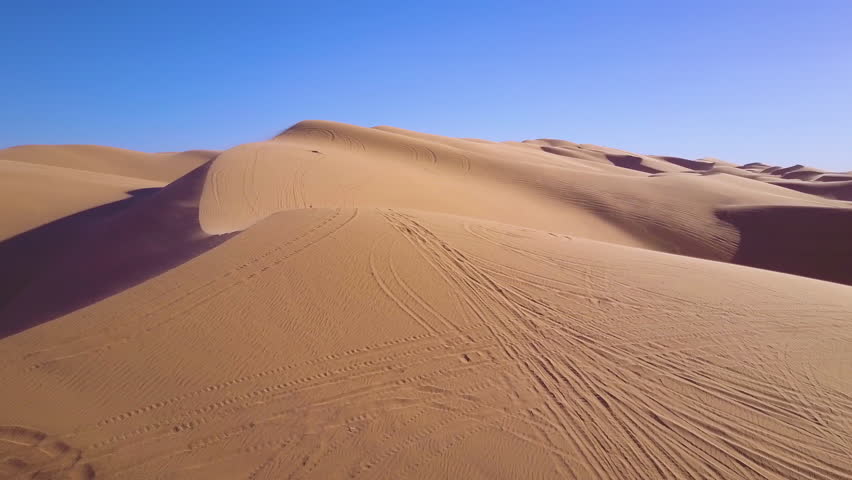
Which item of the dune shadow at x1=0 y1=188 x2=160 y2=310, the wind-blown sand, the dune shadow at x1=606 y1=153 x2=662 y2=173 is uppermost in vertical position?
the dune shadow at x1=606 y1=153 x2=662 y2=173

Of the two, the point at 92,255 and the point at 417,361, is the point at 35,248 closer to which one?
the point at 92,255

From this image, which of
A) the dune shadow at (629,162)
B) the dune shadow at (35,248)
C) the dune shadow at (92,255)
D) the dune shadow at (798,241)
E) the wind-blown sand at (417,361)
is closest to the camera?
the wind-blown sand at (417,361)

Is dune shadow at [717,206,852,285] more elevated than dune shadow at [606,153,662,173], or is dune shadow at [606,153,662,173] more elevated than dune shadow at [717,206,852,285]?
dune shadow at [606,153,662,173]

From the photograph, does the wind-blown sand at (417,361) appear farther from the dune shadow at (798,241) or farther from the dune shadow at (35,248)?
the dune shadow at (798,241)

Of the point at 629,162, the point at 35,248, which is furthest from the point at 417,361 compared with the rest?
the point at 629,162

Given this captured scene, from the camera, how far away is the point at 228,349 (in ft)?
16.4

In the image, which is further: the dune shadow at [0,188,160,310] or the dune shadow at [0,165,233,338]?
the dune shadow at [0,188,160,310]

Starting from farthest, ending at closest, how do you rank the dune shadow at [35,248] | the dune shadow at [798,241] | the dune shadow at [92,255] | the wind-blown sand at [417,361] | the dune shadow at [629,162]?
the dune shadow at [629,162]
the dune shadow at [798,241]
the dune shadow at [35,248]
the dune shadow at [92,255]
the wind-blown sand at [417,361]

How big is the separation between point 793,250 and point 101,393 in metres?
19.5

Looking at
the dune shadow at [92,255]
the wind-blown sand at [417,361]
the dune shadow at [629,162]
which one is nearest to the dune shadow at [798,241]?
the wind-blown sand at [417,361]

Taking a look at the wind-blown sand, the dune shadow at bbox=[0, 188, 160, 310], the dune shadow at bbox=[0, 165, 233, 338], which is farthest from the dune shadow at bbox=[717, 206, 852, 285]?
the dune shadow at bbox=[0, 188, 160, 310]

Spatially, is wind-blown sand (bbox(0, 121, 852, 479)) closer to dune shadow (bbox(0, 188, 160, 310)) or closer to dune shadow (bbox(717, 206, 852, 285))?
dune shadow (bbox(0, 188, 160, 310))

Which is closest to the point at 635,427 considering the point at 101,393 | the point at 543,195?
the point at 101,393

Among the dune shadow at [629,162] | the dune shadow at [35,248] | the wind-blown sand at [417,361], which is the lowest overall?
the dune shadow at [35,248]
